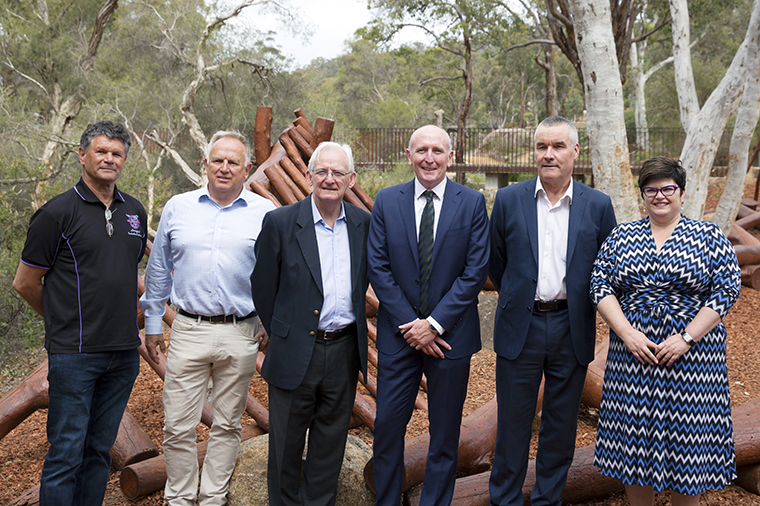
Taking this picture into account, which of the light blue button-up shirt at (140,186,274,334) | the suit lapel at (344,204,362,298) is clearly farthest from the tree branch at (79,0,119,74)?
the suit lapel at (344,204,362,298)

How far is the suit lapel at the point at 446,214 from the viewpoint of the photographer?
9.52ft

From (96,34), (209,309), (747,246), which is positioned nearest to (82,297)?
(209,309)

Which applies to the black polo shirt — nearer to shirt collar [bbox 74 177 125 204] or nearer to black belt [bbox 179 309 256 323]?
shirt collar [bbox 74 177 125 204]

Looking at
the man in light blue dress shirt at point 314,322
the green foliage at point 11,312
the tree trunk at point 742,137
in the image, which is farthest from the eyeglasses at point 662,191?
the green foliage at point 11,312

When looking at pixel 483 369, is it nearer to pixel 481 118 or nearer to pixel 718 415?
pixel 718 415

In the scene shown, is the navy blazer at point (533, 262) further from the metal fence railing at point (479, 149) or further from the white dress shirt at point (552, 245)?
the metal fence railing at point (479, 149)

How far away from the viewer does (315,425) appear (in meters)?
2.96

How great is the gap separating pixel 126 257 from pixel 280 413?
109 centimetres

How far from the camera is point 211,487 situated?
10.3 feet

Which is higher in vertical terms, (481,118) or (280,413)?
(481,118)

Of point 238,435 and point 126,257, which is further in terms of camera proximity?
point 238,435

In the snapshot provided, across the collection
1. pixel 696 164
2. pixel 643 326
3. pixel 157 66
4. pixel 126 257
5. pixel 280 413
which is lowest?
pixel 280 413

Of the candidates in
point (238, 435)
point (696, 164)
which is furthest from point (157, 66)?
point (238, 435)

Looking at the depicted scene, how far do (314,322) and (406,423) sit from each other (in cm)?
70
